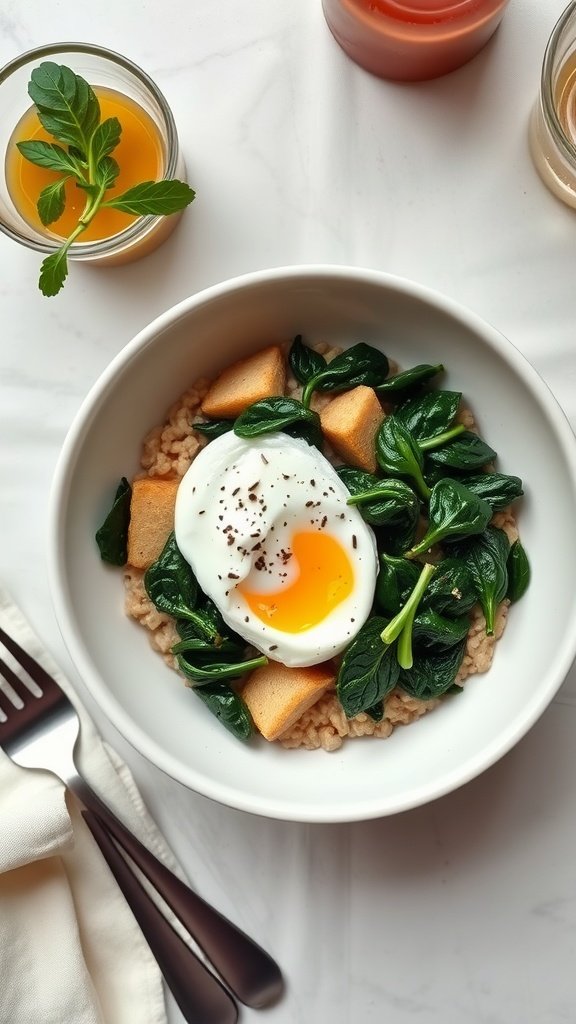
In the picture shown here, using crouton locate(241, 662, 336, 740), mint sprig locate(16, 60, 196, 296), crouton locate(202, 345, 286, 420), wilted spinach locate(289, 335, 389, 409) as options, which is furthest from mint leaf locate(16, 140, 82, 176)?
crouton locate(241, 662, 336, 740)

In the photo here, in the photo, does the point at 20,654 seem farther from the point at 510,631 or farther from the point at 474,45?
the point at 474,45

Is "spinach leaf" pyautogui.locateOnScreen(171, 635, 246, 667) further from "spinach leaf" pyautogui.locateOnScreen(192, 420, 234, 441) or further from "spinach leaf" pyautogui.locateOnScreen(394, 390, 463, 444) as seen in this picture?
"spinach leaf" pyautogui.locateOnScreen(394, 390, 463, 444)

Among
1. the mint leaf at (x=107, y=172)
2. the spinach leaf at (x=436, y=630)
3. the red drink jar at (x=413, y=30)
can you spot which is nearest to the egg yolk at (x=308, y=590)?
the spinach leaf at (x=436, y=630)

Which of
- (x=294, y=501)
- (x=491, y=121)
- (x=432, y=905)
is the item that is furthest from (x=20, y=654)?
(x=491, y=121)

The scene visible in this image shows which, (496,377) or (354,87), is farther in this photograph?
(354,87)

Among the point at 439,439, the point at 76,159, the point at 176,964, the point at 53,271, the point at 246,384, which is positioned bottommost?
the point at 176,964

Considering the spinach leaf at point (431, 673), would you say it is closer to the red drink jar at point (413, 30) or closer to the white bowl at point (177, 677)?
the white bowl at point (177, 677)

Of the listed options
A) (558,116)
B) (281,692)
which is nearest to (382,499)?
(281,692)

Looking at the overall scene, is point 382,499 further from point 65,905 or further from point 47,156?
point 65,905
